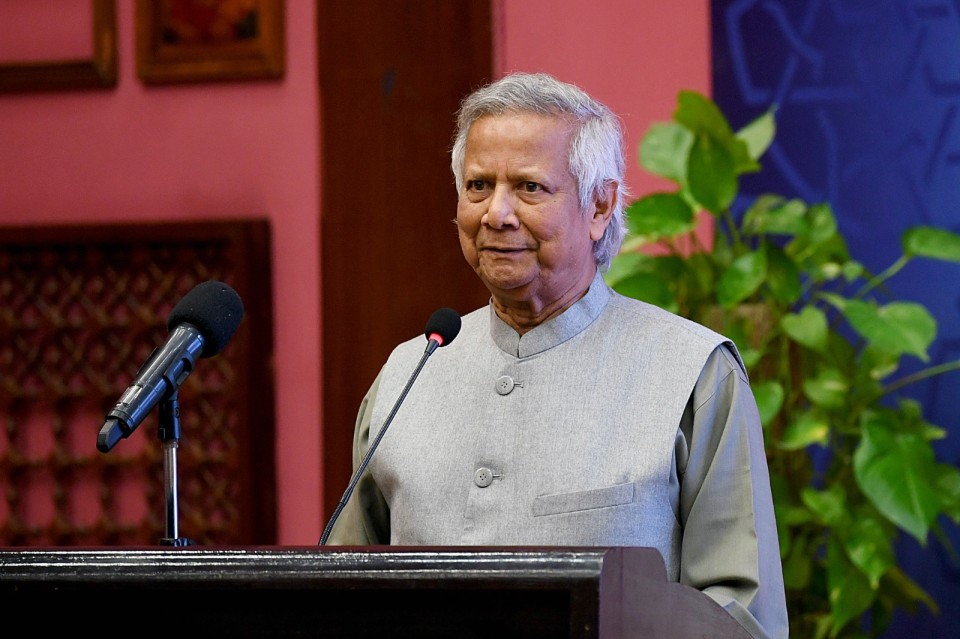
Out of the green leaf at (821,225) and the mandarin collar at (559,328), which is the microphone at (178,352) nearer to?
the mandarin collar at (559,328)

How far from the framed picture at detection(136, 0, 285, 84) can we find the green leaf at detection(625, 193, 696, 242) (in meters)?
0.98

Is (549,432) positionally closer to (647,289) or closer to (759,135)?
(647,289)

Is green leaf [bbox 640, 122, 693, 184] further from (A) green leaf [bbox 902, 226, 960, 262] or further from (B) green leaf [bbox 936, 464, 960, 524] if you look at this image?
(B) green leaf [bbox 936, 464, 960, 524]

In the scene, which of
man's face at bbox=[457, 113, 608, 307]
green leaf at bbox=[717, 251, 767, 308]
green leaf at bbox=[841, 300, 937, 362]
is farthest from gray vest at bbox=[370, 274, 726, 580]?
green leaf at bbox=[841, 300, 937, 362]

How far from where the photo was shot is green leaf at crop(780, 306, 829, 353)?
8.78 feet

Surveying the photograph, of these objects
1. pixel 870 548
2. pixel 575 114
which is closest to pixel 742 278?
pixel 870 548

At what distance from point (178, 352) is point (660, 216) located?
160cm

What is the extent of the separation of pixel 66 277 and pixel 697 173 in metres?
1.59

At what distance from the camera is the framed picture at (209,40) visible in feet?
10.2

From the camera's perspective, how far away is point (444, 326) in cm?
162

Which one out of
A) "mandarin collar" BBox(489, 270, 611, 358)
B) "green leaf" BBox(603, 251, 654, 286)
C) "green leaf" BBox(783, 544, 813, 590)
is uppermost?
"green leaf" BBox(603, 251, 654, 286)

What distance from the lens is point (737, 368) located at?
1721 mm

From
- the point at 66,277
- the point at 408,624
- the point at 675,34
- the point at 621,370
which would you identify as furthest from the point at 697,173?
the point at 408,624

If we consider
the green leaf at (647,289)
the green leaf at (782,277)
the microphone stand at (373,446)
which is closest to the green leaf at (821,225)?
the green leaf at (782,277)
